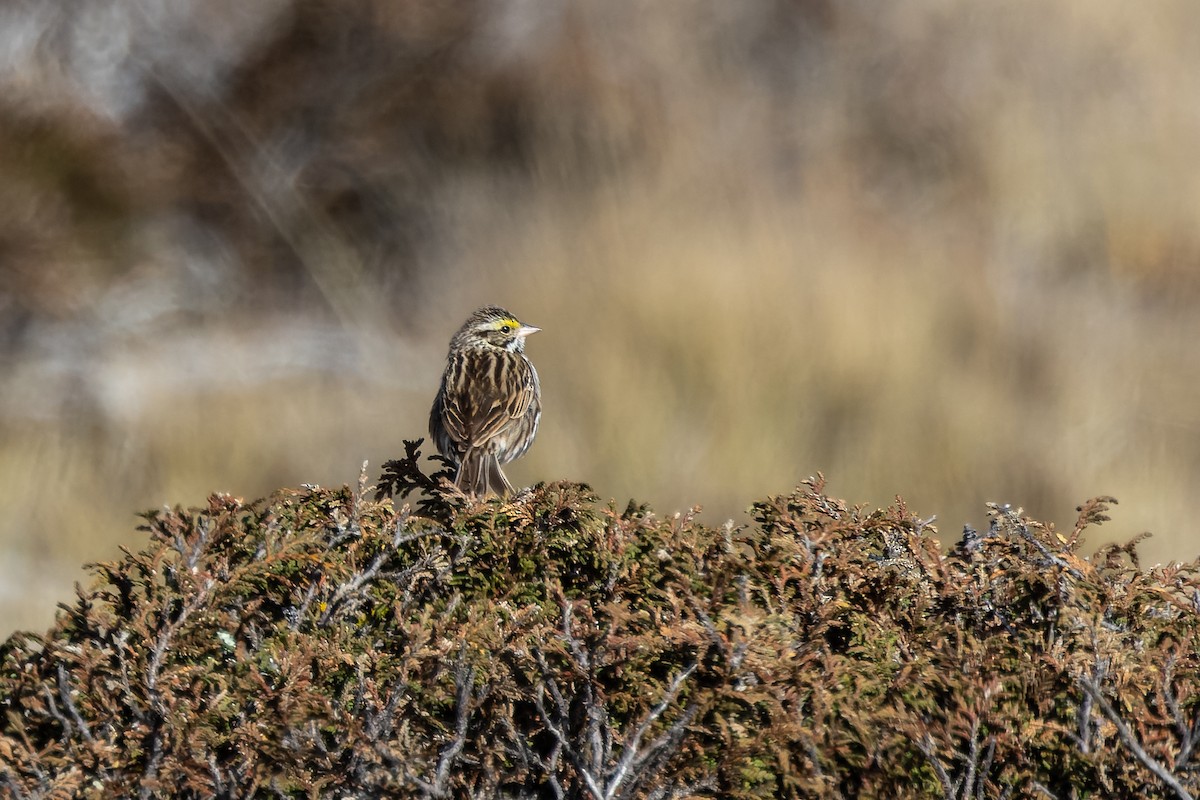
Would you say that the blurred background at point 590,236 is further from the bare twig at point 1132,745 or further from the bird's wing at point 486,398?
the bare twig at point 1132,745

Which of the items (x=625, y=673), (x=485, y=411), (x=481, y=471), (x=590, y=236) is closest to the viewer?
(x=625, y=673)

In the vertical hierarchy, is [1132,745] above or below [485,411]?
below

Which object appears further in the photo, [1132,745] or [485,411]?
[485,411]

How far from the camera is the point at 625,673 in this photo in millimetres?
1952

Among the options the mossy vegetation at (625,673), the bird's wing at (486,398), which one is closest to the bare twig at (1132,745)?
the mossy vegetation at (625,673)

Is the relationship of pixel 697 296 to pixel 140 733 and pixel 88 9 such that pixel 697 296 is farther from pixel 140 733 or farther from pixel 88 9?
pixel 140 733

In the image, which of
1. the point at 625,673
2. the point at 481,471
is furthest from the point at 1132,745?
the point at 481,471

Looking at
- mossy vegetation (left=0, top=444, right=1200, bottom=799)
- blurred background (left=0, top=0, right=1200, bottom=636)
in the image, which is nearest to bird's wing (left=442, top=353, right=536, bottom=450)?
blurred background (left=0, top=0, right=1200, bottom=636)

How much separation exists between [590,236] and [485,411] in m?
2.46

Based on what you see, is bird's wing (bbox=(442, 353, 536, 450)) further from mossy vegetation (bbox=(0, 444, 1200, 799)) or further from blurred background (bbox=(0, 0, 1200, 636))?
mossy vegetation (bbox=(0, 444, 1200, 799))

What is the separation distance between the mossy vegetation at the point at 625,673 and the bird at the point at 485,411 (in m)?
2.06

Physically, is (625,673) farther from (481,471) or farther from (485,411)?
(485,411)

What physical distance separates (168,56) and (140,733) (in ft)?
19.5

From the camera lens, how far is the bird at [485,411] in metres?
4.57
